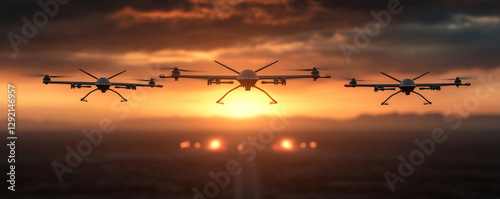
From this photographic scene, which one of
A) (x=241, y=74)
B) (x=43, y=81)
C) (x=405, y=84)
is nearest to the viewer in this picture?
(x=241, y=74)

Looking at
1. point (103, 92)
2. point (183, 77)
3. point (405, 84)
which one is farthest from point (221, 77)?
point (405, 84)

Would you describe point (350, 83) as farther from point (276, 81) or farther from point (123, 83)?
point (123, 83)

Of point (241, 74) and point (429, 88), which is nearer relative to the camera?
point (241, 74)

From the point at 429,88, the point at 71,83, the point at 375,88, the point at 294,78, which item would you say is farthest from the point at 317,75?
the point at 71,83

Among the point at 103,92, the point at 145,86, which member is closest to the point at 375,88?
the point at 145,86

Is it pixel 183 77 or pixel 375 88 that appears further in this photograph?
pixel 375 88

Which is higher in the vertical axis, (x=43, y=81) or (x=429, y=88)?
(x=43, y=81)

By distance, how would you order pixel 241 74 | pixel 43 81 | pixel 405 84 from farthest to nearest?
pixel 405 84 → pixel 43 81 → pixel 241 74

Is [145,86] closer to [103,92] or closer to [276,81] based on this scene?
[103,92]
